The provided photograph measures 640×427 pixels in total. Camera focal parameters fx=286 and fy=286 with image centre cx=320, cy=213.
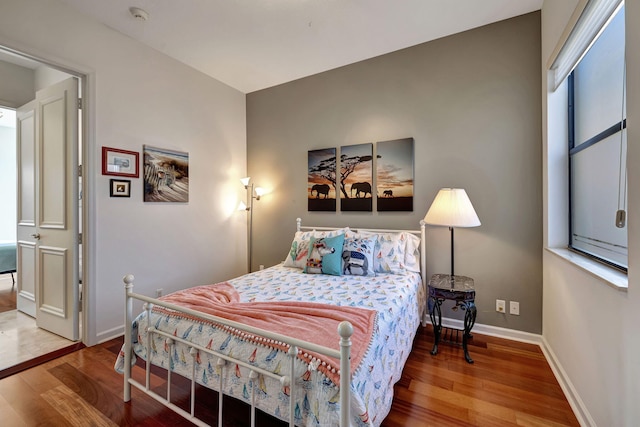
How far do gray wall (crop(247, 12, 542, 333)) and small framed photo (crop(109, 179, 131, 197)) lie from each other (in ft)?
6.36

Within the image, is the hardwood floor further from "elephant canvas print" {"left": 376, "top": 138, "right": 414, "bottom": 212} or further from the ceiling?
the ceiling

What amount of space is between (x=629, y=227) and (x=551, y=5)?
1.96 metres

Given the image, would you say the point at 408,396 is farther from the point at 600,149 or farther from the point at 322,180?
the point at 322,180

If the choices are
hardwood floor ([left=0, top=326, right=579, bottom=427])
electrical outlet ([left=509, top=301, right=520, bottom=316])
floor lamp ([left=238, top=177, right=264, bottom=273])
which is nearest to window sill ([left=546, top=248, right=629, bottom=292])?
electrical outlet ([left=509, top=301, right=520, bottom=316])

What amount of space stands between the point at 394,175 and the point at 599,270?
1825mm

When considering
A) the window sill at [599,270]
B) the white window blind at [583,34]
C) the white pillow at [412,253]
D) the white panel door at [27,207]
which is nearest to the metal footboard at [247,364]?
the window sill at [599,270]

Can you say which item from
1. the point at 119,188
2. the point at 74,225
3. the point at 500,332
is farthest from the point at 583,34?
the point at 74,225

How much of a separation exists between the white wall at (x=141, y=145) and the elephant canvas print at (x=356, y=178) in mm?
1579

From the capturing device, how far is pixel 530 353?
92.4 inches

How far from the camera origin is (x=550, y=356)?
2205 millimetres

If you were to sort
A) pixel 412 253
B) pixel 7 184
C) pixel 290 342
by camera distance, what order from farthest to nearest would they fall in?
pixel 7 184 → pixel 412 253 → pixel 290 342

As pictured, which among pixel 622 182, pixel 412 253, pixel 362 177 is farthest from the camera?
pixel 362 177

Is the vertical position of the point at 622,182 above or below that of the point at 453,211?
above

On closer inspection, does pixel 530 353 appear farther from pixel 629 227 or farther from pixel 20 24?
pixel 20 24
